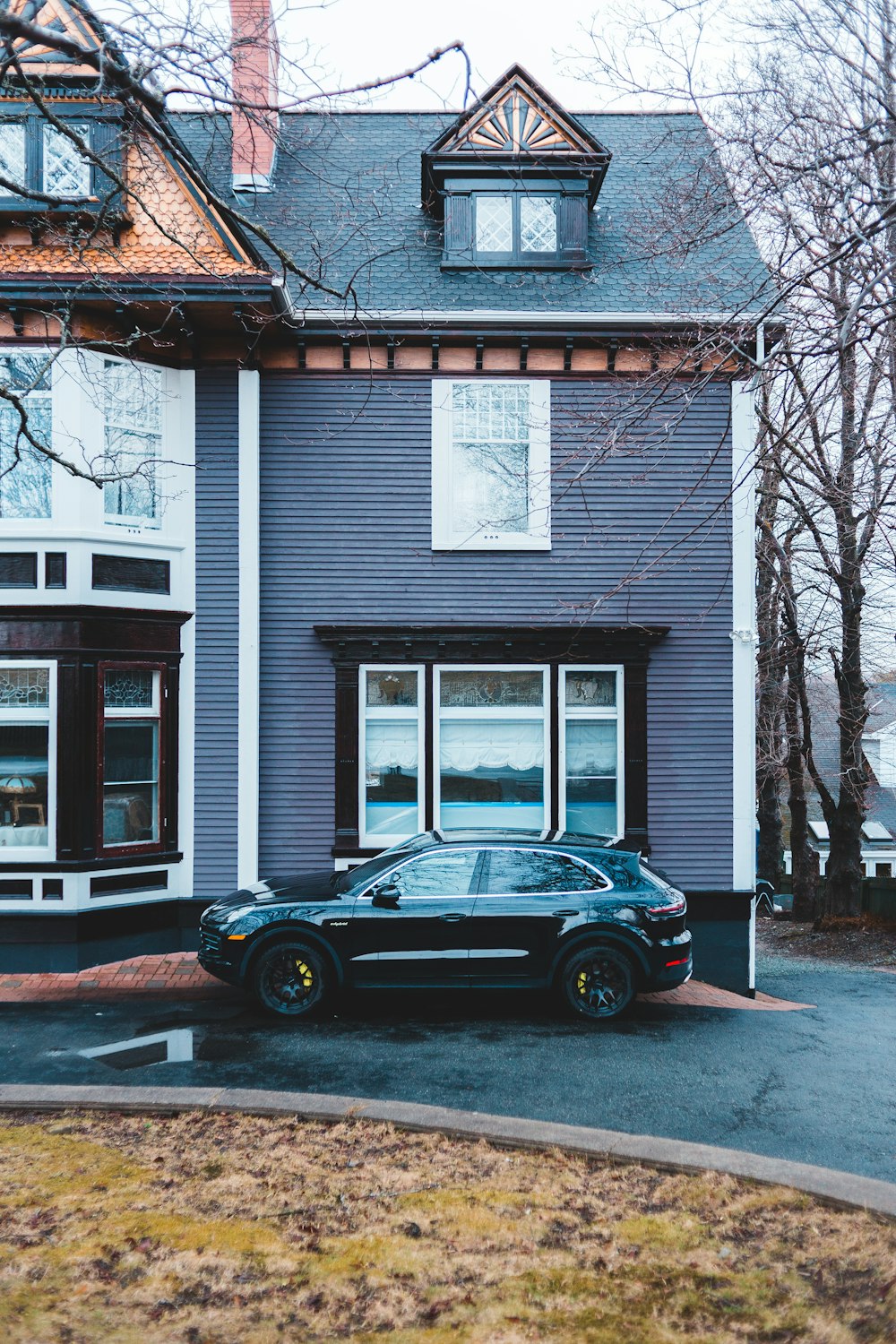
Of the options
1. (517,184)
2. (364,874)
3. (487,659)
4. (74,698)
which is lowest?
(364,874)

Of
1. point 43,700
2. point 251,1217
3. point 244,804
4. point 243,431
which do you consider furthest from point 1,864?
point 251,1217

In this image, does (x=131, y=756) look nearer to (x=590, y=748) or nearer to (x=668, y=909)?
(x=590, y=748)

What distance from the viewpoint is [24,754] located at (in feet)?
35.0

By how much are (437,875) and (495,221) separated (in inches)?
330

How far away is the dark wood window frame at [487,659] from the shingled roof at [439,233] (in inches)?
143

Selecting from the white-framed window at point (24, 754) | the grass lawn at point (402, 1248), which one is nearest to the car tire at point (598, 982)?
the grass lawn at point (402, 1248)

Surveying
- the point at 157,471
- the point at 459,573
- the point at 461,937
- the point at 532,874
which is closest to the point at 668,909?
the point at 532,874

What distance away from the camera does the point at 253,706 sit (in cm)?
1130

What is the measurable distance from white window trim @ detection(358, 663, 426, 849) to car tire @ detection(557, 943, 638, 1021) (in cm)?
330

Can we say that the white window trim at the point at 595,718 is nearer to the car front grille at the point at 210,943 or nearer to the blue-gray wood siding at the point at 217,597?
the blue-gray wood siding at the point at 217,597

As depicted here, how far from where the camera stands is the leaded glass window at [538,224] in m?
12.5

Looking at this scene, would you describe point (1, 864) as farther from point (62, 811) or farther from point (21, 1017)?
point (21, 1017)

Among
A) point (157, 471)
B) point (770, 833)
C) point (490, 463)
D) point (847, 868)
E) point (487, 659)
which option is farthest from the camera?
point (770, 833)

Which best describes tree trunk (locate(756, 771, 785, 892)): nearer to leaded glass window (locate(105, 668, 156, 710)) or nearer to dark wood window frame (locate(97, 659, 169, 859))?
dark wood window frame (locate(97, 659, 169, 859))
